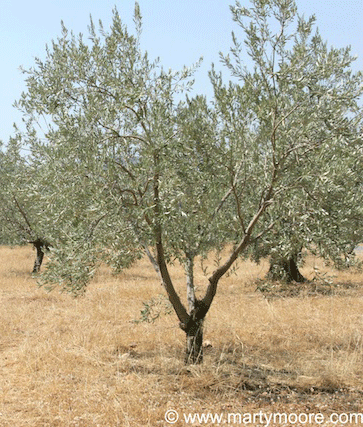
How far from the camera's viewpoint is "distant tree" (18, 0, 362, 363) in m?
6.93

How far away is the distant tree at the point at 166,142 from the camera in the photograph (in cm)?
693

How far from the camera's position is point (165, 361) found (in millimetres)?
9055

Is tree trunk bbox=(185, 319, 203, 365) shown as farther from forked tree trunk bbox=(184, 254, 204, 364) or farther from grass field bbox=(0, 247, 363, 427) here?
grass field bbox=(0, 247, 363, 427)

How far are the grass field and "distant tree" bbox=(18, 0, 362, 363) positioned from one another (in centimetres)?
191

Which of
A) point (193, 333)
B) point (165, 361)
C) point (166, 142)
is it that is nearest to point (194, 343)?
point (193, 333)

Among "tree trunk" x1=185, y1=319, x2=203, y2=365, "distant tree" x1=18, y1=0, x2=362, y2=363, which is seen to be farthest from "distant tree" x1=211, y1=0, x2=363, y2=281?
"tree trunk" x1=185, y1=319, x2=203, y2=365

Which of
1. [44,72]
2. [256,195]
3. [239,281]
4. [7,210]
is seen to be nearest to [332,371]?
[256,195]

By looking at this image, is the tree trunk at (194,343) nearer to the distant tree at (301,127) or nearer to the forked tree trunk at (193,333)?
the forked tree trunk at (193,333)

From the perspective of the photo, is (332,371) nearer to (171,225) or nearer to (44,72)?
(171,225)

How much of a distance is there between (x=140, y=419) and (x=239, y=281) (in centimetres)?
1414

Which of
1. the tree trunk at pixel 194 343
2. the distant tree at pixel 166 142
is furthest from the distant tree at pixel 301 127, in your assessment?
the tree trunk at pixel 194 343

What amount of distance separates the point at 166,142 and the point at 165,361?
4.51 metres

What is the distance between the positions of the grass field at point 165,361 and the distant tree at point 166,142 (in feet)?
6.27

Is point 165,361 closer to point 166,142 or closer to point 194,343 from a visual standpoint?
point 194,343
